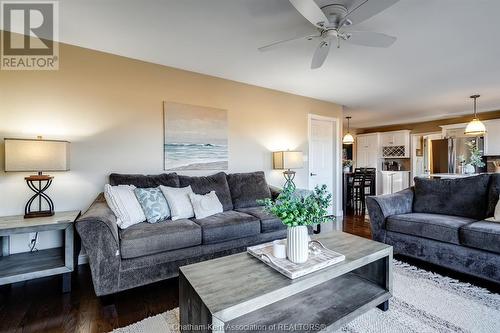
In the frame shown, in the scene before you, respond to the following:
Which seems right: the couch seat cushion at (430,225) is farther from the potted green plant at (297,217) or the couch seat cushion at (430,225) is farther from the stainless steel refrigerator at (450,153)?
the stainless steel refrigerator at (450,153)

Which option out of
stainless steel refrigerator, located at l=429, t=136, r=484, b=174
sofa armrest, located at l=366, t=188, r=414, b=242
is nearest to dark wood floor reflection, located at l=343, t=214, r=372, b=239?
sofa armrest, located at l=366, t=188, r=414, b=242

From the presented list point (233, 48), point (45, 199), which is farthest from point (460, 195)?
point (45, 199)

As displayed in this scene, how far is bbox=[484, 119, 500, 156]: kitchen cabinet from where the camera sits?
5723 mm

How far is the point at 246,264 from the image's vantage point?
1.60m

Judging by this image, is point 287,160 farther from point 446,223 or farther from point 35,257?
point 35,257

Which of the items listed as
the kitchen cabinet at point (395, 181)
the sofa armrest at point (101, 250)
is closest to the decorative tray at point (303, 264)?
the sofa armrest at point (101, 250)

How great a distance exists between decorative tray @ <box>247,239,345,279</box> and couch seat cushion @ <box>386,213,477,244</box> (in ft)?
4.95

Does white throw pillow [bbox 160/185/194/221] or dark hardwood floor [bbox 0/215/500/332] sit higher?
white throw pillow [bbox 160/185/194/221]

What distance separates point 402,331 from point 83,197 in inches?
124

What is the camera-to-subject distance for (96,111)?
286cm

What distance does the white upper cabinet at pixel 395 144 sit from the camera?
24.8ft

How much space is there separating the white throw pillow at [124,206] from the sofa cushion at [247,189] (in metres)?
1.25

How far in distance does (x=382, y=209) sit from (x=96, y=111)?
355cm

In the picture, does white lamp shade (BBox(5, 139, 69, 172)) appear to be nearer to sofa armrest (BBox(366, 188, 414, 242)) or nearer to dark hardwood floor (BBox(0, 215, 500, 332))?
dark hardwood floor (BBox(0, 215, 500, 332))
